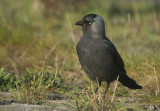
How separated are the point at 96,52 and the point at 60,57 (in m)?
2.08

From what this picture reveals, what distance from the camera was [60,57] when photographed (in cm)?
598

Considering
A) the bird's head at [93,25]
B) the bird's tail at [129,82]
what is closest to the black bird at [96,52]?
the bird's head at [93,25]

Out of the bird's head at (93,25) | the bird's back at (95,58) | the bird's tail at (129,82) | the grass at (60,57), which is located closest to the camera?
the grass at (60,57)

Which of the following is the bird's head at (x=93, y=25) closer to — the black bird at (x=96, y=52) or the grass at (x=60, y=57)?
the black bird at (x=96, y=52)

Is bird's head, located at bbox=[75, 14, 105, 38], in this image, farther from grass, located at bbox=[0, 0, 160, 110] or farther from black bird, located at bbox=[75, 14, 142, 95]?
grass, located at bbox=[0, 0, 160, 110]

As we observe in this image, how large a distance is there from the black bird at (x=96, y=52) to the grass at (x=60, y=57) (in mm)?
316

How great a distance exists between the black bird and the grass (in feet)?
1.04

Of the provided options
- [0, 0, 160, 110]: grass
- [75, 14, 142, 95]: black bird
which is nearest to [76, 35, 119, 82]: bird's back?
[75, 14, 142, 95]: black bird

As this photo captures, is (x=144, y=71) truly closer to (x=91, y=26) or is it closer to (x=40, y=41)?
(x=91, y=26)

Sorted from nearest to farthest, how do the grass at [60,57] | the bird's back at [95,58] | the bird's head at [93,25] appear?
the grass at [60,57] → the bird's back at [95,58] → the bird's head at [93,25]

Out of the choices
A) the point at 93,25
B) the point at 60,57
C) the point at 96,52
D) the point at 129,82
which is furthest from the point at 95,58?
the point at 60,57

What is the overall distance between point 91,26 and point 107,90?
92 centimetres

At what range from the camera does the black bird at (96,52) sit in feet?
13.1

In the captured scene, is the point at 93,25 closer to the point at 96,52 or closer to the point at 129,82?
the point at 96,52
